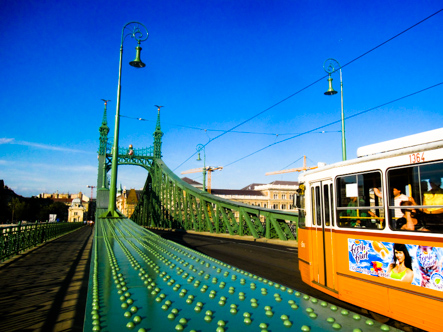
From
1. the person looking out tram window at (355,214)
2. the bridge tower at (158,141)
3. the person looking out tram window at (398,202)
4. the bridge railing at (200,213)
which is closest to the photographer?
the person looking out tram window at (398,202)

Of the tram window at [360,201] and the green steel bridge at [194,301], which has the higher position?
the tram window at [360,201]

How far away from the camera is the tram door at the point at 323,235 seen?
609cm

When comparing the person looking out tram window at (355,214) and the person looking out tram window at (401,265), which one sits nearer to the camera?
the person looking out tram window at (401,265)

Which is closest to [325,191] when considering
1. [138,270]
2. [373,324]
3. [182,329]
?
[138,270]

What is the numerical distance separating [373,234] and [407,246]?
24.4 inches

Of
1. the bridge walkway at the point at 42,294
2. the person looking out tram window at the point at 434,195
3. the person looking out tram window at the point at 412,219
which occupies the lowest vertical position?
the bridge walkway at the point at 42,294

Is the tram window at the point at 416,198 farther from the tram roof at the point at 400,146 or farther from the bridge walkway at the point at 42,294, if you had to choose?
the bridge walkway at the point at 42,294

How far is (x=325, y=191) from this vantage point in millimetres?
6434

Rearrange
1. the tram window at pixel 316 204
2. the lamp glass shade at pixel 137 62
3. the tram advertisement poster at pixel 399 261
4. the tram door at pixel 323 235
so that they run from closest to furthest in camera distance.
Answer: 1. the tram advertisement poster at pixel 399 261
2. the tram door at pixel 323 235
3. the tram window at pixel 316 204
4. the lamp glass shade at pixel 137 62

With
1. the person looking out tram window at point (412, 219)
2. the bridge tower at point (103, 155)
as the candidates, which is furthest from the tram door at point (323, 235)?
the bridge tower at point (103, 155)

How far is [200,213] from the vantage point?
2786cm

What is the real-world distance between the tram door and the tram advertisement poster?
2.11 ft

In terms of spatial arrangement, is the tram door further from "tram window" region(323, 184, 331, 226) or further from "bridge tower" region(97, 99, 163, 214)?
"bridge tower" region(97, 99, 163, 214)

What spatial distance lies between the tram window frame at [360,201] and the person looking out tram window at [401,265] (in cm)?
43
